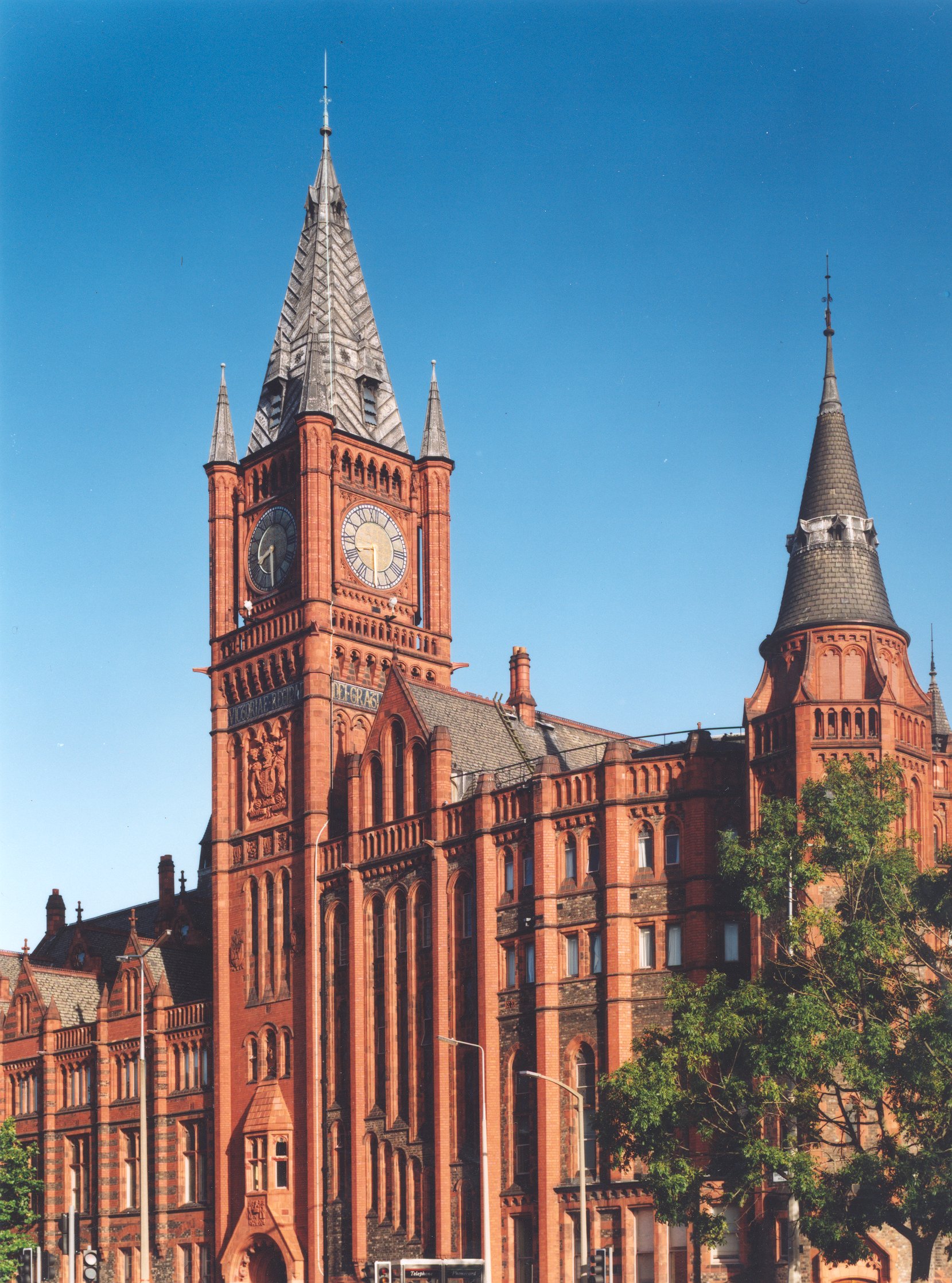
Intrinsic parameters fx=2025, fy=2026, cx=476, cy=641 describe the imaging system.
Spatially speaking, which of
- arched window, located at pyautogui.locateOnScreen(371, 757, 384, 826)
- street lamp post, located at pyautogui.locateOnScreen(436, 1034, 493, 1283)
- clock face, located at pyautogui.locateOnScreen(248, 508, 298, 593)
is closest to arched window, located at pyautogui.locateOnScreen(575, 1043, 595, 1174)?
street lamp post, located at pyautogui.locateOnScreen(436, 1034, 493, 1283)

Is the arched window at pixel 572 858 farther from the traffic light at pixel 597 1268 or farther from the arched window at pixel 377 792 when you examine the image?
the traffic light at pixel 597 1268

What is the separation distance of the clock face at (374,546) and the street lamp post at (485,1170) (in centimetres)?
2347

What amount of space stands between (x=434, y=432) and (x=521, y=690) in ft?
42.4

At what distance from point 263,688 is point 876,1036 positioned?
4324 cm

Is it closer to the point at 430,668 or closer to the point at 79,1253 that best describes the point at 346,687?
the point at 430,668

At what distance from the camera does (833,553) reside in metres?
67.9

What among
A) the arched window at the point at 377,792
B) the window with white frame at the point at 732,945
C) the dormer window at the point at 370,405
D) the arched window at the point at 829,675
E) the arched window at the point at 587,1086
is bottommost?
the arched window at the point at 587,1086

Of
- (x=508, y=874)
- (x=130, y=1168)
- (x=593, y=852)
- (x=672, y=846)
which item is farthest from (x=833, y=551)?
(x=130, y=1168)

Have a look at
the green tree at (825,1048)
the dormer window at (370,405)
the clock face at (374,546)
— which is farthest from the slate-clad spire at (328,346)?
the green tree at (825,1048)

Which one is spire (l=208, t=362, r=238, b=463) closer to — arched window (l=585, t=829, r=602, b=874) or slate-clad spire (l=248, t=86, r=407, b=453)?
slate-clad spire (l=248, t=86, r=407, b=453)

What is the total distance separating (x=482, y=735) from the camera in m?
84.6

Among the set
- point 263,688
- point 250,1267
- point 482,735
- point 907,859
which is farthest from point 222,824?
point 907,859

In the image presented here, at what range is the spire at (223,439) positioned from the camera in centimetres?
9431

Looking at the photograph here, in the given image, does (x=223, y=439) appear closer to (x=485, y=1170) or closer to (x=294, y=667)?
(x=294, y=667)
